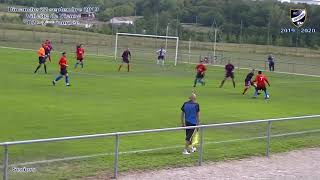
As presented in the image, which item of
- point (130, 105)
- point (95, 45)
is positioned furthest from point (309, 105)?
point (95, 45)

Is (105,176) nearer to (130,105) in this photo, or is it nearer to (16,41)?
(130,105)

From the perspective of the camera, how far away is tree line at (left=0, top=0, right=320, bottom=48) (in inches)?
3211

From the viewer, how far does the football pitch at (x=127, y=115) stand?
13.9m

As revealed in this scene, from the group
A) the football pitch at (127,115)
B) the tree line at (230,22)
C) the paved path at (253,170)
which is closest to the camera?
the paved path at (253,170)

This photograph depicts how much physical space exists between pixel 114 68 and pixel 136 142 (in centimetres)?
3174

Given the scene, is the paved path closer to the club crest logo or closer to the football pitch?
the football pitch

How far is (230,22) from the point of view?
88625mm

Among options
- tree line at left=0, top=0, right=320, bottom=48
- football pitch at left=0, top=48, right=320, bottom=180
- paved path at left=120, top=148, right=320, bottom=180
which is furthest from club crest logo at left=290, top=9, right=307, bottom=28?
paved path at left=120, top=148, right=320, bottom=180

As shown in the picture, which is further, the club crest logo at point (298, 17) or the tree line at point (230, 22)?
the club crest logo at point (298, 17)

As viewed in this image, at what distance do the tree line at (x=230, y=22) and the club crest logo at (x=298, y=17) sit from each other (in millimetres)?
663

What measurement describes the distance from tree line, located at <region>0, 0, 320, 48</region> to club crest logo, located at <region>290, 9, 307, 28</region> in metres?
0.66

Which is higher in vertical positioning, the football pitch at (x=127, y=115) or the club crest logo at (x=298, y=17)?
the club crest logo at (x=298, y=17)

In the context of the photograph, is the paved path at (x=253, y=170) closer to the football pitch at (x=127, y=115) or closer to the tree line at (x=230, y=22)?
the football pitch at (x=127, y=115)

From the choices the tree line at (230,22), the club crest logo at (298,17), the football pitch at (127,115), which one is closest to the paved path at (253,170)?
the football pitch at (127,115)
